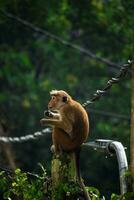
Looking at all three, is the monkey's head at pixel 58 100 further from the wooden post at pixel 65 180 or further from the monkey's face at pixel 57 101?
the wooden post at pixel 65 180

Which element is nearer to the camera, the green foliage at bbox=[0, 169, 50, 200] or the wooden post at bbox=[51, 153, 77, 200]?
the wooden post at bbox=[51, 153, 77, 200]

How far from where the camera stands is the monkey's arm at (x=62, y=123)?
7.95m

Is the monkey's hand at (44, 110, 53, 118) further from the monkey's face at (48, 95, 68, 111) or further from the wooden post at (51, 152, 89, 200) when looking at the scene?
the wooden post at (51, 152, 89, 200)

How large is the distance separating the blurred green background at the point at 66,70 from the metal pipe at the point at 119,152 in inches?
462

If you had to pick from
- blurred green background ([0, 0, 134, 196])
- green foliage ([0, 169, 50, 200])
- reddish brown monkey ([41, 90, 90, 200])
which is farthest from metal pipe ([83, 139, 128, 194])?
blurred green background ([0, 0, 134, 196])

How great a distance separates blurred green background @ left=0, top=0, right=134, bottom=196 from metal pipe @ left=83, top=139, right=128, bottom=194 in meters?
11.7

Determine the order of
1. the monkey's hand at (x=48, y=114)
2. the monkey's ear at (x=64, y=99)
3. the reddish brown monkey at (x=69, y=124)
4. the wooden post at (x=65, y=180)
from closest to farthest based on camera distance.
Result: the wooden post at (x=65, y=180), the reddish brown monkey at (x=69, y=124), the monkey's hand at (x=48, y=114), the monkey's ear at (x=64, y=99)

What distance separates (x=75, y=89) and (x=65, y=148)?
1749cm

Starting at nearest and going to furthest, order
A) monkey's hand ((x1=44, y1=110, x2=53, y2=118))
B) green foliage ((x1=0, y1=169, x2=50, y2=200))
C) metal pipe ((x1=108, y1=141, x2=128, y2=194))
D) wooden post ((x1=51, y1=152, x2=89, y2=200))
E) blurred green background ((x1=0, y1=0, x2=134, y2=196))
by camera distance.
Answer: metal pipe ((x1=108, y1=141, x2=128, y2=194)) < wooden post ((x1=51, y1=152, x2=89, y2=200)) < green foliage ((x1=0, y1=169, x2=50, y2=200)) < monkey's hand ((x1=44, y1=110, x2=53, y2=118)) < blurred green background ((x1=0, y1=0, x2=134, y2=196))

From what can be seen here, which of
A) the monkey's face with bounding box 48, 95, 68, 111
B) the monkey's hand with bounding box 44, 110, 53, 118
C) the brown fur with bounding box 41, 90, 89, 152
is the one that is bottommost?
the brown fur with bounding box 41, 90, 89, 152

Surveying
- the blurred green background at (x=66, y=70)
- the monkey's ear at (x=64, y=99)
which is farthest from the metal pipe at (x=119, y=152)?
the blurred green background at (x=66, y=70)

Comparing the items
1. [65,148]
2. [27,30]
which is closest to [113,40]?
[27,30]

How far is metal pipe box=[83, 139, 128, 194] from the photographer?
5304mm

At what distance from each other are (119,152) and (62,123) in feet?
7.45
